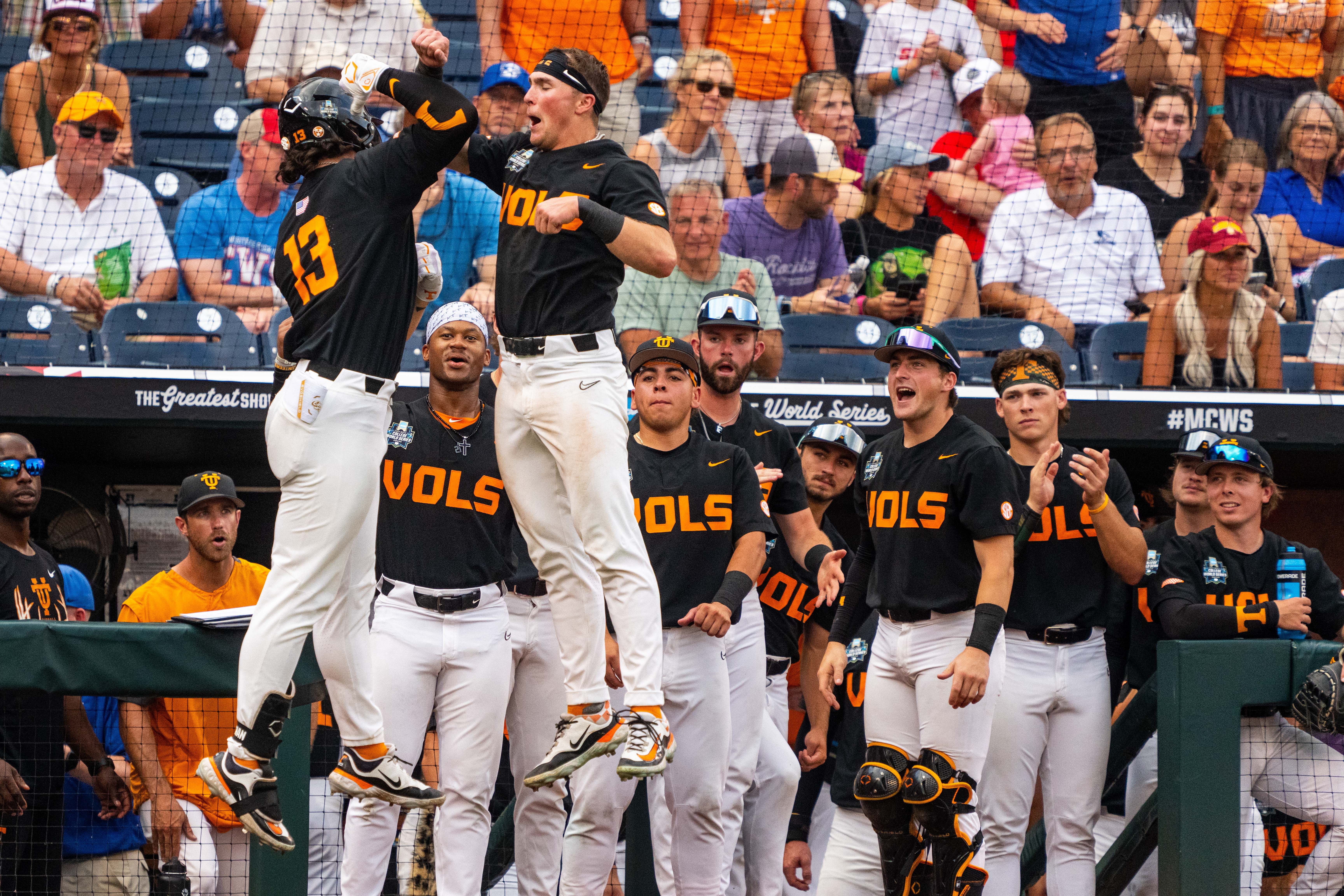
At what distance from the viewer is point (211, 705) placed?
15.0 ft

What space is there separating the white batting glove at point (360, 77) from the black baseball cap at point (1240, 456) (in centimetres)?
332

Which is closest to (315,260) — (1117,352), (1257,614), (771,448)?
(771,448)

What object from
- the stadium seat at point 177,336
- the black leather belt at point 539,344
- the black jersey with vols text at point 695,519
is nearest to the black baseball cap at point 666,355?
the black jersey with vols text at point 695,519

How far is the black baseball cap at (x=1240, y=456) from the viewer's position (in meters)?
5.05

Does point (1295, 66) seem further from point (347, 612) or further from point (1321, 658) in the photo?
point (347, 612)

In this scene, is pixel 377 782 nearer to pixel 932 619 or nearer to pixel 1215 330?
pixel 932 619

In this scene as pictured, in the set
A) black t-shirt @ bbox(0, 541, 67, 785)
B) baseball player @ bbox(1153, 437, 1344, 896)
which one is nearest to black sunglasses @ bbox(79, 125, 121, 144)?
black t-shirt @ bbox(0, 541, 67, 785)

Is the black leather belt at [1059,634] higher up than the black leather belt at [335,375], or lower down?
lower down

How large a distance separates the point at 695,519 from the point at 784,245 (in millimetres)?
2965

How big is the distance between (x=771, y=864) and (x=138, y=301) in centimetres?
403

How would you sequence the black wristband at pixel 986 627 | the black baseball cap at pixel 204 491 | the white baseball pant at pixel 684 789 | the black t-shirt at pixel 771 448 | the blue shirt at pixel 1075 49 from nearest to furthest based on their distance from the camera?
the black wristband at pixel 986 627, the white baseball pant at pixel 684 789, the black t-shirt at pixel 771 448, the black baseball cap at pixel 204 491, the blue shirt at pixel 1075 49

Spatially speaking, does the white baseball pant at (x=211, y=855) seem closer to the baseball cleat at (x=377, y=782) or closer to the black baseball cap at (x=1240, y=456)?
the baseball cleat at (x=377, y=782)

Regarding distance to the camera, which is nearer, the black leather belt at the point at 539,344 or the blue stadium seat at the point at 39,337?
the black leather belt at the point at 539,344

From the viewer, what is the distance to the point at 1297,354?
7398mm
